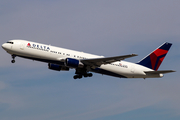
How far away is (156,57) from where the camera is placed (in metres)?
58.2

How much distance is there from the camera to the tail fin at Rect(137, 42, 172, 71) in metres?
A: 56.8

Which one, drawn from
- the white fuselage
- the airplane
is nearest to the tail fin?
the airplane

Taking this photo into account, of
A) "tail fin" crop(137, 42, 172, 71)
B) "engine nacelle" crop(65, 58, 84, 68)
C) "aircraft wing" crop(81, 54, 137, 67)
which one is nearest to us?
"engine nacelle" crop(65, 58, 84, 68)

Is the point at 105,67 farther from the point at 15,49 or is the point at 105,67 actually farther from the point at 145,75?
the point at 15,49

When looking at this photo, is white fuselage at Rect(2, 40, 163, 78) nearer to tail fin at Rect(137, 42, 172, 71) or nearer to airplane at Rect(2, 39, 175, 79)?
airplane at Rect(2, 39, 175, 79)

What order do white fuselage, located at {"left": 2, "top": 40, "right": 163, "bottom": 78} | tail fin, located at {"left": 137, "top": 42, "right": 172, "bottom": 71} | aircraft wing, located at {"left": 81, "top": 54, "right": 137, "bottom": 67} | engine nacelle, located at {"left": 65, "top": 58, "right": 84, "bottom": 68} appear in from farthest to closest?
tail fin, located at {"left": 137, "top": 42, "right": 172, "bottom": 71}, aircraft wing, located at {"left": 81, "top": 54, "right": 137, "bottom": 67}, engine nacelle, located at {"left": 65, "top": 58, "right": 84, "bottom": 68}, white fuselage, located at {"left": 2, "top": 40, "right": 163, "bottom": 78}

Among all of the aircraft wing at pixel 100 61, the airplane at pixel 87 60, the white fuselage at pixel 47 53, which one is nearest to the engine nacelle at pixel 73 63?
the airplane at pixel 87 60

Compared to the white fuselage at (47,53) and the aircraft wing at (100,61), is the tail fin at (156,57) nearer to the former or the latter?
the white fuselage at (47,53)

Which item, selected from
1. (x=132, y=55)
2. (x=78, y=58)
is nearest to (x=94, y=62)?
(x=78, y=58)

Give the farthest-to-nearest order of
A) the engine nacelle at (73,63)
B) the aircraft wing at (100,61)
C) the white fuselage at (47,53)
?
the aircraft wing at (100,61) < the engine nacelle at (73,63) < the white fuselage at (47,53)

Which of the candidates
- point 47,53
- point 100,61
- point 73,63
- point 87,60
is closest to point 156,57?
point 100,61

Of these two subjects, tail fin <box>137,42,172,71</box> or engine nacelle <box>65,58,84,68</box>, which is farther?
tail fin <box>137,42,172,71</box>

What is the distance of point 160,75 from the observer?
5412cm

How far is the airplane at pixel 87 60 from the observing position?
46.9 m
